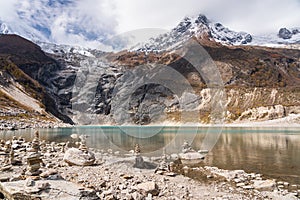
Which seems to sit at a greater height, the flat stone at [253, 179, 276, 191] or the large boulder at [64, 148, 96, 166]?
the large boulder at [64, 148, 96, 166]

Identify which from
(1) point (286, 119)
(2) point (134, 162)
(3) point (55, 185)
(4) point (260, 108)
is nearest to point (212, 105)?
(4) point (260, 108)

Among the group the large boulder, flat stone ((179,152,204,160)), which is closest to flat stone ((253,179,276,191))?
flat stone ((179,152,204,160))

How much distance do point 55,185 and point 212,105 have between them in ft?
568

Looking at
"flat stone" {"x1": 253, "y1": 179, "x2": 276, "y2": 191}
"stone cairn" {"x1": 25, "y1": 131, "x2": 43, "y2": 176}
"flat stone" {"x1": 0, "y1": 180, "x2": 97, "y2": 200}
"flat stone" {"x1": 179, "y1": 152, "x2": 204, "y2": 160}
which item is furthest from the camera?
"flat stone" {"x1": 179, "y1": 152, "x2": 204, "y2": 160}

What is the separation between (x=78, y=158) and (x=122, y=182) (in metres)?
A: 6.30

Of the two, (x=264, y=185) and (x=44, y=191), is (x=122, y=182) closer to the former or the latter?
(x=44, y=191)

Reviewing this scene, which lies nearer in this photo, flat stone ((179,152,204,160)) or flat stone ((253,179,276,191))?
flat stone ((253,179,276,191))

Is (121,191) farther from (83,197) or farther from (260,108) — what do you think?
(260,108)

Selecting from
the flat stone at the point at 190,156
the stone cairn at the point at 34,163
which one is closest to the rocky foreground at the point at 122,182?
the stone cairn at the point at 34,163

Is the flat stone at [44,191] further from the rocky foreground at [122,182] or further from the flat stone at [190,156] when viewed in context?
the flat stone at [190,156]

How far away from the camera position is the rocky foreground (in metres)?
8.07

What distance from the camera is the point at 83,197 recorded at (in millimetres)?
7852

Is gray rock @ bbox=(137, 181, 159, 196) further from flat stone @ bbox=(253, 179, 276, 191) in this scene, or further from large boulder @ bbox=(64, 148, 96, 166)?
large boulder @ bbox=(64, 148, 96, 166)

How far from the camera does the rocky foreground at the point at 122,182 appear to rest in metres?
8.07
